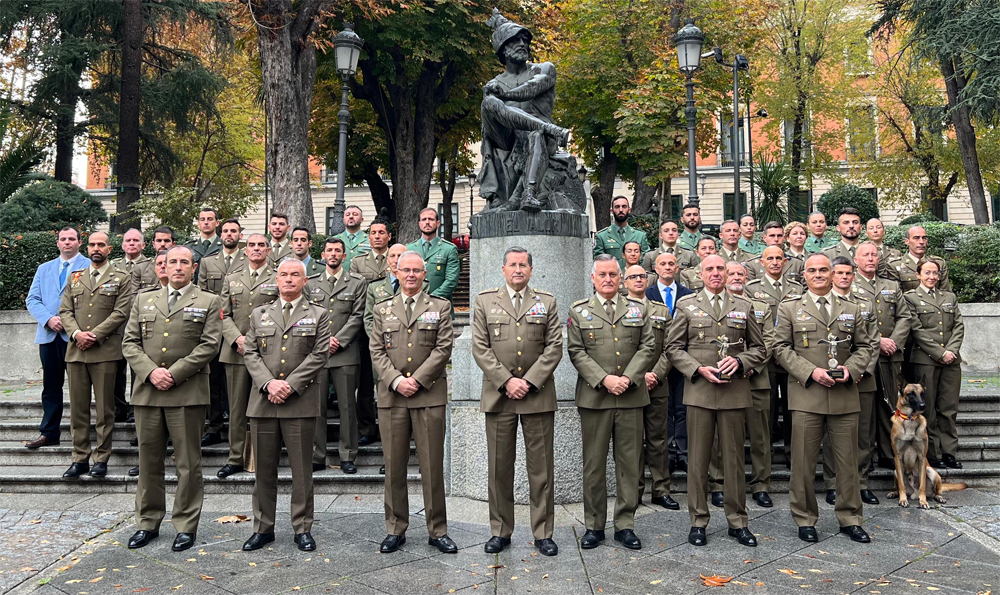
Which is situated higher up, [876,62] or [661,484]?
[876,62]

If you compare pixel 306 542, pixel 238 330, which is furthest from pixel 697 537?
pixel 238 330

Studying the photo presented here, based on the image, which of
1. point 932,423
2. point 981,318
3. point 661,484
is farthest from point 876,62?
point 661,484

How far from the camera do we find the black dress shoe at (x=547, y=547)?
5.52 m

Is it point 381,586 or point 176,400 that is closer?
point 381,586

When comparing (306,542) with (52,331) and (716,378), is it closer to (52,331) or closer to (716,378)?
(716,378)

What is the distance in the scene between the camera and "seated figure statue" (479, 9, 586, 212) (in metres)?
7.45

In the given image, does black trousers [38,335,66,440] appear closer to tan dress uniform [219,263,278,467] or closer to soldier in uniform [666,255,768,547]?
tan dress uniform [219,263,278,467]

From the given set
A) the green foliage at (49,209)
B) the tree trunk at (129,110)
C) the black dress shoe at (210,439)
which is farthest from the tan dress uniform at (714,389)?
the tree trunk at (129,110)

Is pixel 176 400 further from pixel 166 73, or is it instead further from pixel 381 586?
pixel 166 73

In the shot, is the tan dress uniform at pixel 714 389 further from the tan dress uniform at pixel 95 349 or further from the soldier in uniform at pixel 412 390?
the tan dress uniform at pixel 95 349

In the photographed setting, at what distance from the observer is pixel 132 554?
5586mm

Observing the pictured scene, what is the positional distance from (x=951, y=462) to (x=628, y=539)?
4166mm

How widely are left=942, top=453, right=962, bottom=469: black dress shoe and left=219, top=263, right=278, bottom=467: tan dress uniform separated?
6.85 m

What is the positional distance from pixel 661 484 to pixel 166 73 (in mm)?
21642
